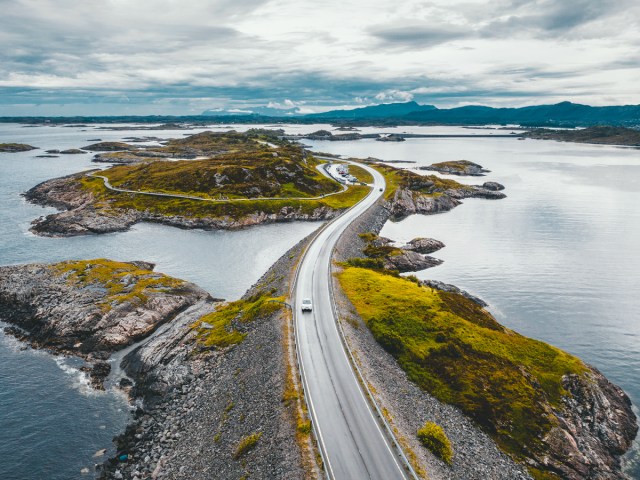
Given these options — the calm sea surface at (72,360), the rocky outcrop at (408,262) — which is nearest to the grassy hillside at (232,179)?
the calm sea surface at (72,360)

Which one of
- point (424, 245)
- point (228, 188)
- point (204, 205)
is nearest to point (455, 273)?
point (424, 245)

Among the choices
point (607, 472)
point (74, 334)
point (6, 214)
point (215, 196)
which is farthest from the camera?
point (215, 196)

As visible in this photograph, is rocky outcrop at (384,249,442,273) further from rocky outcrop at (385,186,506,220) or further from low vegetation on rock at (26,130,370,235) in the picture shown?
rocky outcrop at (385,186,506,220)

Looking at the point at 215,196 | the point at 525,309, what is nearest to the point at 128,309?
the point at 525,309

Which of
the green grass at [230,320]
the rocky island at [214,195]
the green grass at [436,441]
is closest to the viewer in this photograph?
the green grass at [436,441]

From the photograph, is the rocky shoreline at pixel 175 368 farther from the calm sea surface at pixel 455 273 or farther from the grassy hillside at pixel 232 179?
the grassy hillside at pixel 232 179

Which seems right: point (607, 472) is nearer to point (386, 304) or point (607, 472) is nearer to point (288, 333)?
point (386, 304)

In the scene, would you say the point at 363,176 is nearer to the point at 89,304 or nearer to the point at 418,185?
the point at 418,185
